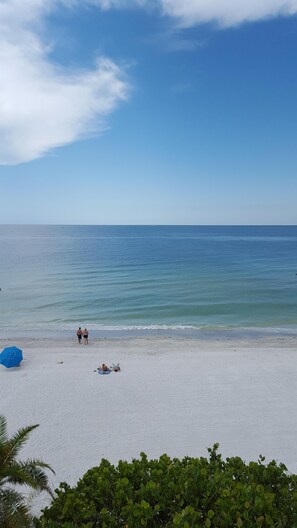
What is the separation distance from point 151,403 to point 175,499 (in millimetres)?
8664

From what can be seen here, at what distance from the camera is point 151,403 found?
51.5 ft

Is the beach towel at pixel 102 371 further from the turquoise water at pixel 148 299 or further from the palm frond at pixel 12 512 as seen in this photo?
the palm frond at pixel 12 512

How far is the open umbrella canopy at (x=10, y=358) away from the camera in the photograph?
1919 cm

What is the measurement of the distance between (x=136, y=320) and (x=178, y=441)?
19.7 meters

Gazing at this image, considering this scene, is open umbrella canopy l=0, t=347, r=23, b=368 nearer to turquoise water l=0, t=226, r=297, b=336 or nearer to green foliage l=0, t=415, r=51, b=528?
turquoise water l=0, t=226, r=297, b=336

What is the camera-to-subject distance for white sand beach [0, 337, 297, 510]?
12555 mm

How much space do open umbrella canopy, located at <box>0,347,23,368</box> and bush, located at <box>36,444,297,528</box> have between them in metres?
12.8

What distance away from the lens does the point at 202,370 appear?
63.2 ft

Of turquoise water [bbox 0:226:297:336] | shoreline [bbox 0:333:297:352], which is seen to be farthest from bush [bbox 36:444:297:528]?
turquoise water [bbox 0:226:297:336]

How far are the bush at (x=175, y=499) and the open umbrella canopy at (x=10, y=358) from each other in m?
12.8

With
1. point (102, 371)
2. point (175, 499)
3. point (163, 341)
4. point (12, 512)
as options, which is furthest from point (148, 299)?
point (12, 512)

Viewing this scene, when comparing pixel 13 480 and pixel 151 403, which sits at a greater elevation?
pixel 13 480

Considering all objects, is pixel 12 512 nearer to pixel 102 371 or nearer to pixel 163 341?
pixel 102 371

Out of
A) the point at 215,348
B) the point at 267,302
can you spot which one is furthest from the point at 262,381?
the point at 267,302
